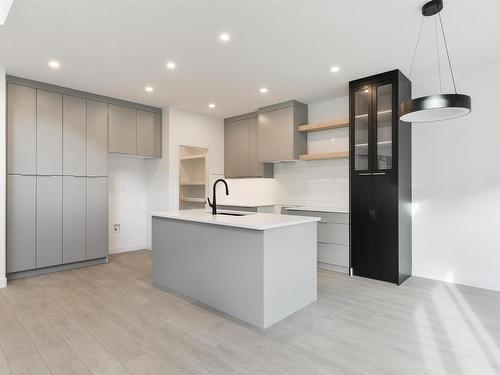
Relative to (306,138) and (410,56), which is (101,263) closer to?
(306,138)

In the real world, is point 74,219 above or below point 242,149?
below

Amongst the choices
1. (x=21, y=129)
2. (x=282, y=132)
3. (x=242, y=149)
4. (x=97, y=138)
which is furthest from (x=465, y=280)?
(x=21, y=129)

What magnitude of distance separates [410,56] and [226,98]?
2.76 meters

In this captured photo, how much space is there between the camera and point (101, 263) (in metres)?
4.86

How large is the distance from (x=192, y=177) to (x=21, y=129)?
11.0ft

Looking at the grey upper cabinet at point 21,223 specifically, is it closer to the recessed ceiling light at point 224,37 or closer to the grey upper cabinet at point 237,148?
the recessed ceiling light at point 224,37

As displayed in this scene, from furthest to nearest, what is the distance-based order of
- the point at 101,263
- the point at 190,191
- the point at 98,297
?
the point at 190,191 → the point at 101,263 → the point at 98,297

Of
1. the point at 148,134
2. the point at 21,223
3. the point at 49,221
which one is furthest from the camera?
the point at 148,134

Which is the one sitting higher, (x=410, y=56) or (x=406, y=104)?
(x=410, y=56)

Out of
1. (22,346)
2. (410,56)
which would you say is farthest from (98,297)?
(410,56)

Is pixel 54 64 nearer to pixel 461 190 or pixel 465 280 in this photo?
pixel 461 190

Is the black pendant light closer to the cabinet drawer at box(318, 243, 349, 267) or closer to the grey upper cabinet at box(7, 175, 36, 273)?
the cabinet drawer at box(318, 243, 349, 267)

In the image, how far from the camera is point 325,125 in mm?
4766

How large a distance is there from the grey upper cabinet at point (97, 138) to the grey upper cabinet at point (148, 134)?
606 millimetres
